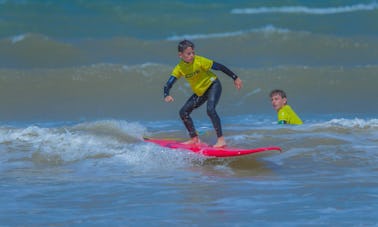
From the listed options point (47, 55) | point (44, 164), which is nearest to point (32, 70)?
point (47, 55)

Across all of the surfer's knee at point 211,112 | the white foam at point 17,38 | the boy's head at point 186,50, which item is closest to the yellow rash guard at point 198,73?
the boy's head at point 186,50

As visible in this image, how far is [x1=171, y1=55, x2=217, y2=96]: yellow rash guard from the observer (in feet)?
26.4

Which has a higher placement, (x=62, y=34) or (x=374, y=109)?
(x=62, y=34)

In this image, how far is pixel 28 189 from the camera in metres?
6.26

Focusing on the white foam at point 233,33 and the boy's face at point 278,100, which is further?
the white foam at point 233,33

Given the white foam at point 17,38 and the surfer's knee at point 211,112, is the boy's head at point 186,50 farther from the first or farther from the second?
the white foam at point 17,38

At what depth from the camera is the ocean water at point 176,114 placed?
555 cm

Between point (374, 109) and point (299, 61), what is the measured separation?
410cm

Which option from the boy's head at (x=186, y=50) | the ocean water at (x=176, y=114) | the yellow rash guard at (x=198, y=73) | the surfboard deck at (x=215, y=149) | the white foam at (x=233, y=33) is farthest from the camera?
the white foam at (x=233, y=33)

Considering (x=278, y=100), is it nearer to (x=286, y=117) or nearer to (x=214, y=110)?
(x=286, y=117)

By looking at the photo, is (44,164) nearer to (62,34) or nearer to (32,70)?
(32,70)

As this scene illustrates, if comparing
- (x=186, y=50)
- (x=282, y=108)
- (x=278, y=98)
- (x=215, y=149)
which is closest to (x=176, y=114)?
(x=282, y=108)

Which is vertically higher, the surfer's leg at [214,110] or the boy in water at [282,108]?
the boy in water at [282,108]

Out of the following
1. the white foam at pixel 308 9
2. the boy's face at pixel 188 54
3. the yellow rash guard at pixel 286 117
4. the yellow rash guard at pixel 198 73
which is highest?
the white foam at pixel 308 9
